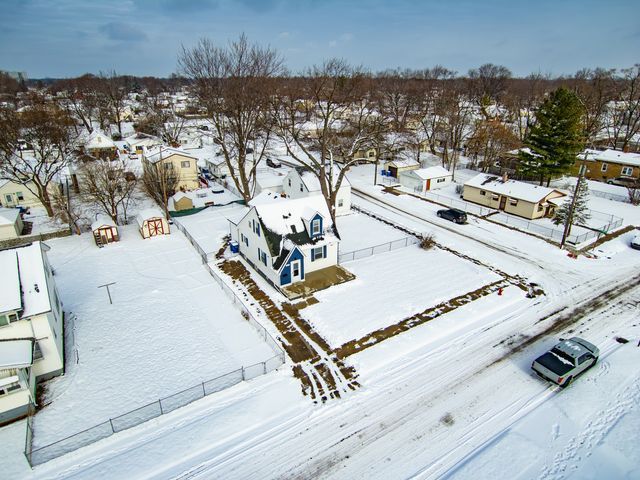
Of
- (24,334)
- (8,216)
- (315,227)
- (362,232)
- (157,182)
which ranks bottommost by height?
(362,232)

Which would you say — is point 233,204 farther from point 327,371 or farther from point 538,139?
point 538,139

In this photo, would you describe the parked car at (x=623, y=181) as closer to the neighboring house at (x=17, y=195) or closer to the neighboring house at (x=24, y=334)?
the neighboring house at (x=24, y=334)

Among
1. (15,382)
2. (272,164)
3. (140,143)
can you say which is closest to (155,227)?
(15,382)

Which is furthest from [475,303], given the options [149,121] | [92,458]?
[149,121]

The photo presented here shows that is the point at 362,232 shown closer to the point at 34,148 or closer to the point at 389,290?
the point at 389,290

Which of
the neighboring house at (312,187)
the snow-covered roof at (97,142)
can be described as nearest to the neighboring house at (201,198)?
the neighboring house at (312,187)

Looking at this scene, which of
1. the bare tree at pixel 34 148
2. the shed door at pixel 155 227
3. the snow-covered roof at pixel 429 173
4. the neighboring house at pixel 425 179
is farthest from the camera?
the neighboring house at pixel 425 179

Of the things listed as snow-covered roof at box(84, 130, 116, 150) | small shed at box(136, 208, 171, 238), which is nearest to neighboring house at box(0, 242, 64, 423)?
small shed at box(136, 208, 171, 238)

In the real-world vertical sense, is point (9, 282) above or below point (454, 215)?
above
